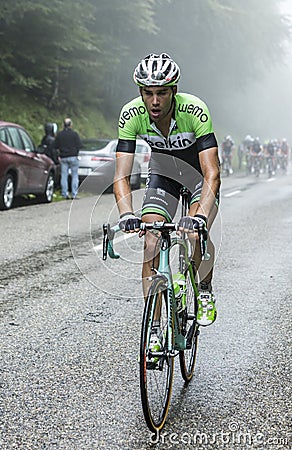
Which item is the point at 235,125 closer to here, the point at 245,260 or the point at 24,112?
the point at 24,112

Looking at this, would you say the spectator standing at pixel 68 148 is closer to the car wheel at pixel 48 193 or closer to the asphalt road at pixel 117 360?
the car wheel at pixel 48 193

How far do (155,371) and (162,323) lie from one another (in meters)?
0.24

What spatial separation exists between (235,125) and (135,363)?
192 ft

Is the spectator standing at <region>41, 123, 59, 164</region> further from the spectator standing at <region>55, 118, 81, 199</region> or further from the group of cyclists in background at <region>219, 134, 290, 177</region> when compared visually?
the group of cyclists in background at <region>219, 134, 290, 177</region>

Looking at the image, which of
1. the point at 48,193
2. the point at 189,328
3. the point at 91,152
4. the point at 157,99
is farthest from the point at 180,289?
the point at 91,152

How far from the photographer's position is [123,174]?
4.21 m

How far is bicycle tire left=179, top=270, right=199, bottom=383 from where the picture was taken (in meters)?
4.40

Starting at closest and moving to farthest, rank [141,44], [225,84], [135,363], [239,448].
Result: 1. [239,448]
2. [135,363]
3. [141,44]
4. [225,84]

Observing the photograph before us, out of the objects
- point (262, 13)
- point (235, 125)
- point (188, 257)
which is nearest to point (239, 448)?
point (188, 257)

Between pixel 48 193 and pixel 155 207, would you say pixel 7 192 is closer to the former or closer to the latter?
pixel 48 193

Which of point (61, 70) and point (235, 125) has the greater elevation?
point (61, 70)

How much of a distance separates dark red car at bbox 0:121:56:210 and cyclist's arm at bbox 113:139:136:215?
9.64 m

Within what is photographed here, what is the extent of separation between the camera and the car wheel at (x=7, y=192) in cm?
1388

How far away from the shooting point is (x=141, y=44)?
33.8 metres
